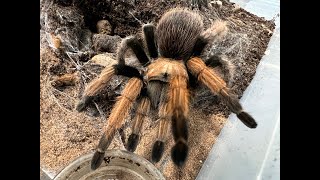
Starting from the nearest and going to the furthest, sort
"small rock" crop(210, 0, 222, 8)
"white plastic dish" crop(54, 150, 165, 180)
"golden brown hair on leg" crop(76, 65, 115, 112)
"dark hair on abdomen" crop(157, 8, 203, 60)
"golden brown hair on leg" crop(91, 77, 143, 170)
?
"golden brown hair on leg" crop(91, 77, 143, 170)
"white plastic dish" crop(54, 150, 165, 180)
"golden brown hair on leg" crop(76, 65, 115, 112)
"dark hair on abdomen" crop(157, 8, 203, 60)
"small rock" crop(210, 0, 222, 8)

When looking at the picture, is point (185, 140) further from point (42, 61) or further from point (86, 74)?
point (42, 61)

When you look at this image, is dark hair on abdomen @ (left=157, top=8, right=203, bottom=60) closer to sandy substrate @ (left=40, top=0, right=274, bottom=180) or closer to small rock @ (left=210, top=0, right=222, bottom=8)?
sandy substrate @ (left=40, top=0, right=274, bottom=180)

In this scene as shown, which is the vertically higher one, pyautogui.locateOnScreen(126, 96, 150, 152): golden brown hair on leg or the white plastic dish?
pyautogui.locateOnScreen(126, 96, 150, 152): golden brown hair on leg

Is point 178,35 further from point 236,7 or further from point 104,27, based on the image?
point 236,7

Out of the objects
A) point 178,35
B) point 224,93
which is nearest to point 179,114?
point 224,93

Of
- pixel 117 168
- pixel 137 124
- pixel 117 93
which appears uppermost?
pixel 137 124

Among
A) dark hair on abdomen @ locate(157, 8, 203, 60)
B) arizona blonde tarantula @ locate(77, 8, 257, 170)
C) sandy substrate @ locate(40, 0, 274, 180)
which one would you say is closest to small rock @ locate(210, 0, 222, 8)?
sandy substrate @ locate(40, 0, 274, 180)

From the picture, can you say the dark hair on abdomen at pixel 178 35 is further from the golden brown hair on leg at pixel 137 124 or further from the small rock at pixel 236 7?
the small rock at pixel 236 7

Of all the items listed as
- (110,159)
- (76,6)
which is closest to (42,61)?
(76,6)
